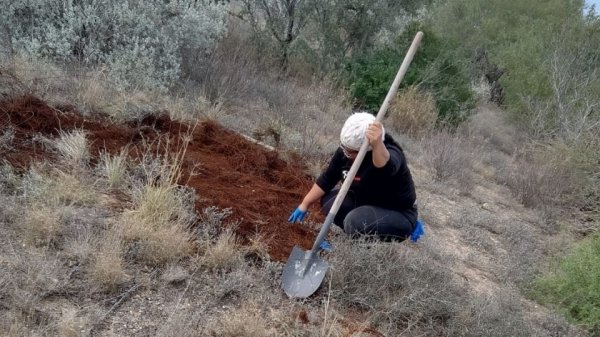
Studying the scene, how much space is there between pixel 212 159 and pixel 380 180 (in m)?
1.86

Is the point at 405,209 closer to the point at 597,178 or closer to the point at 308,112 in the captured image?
the point at 308,112

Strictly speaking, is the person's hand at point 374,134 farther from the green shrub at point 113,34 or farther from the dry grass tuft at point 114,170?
the green shrub at point 113,34

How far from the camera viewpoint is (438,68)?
10094 millimetres

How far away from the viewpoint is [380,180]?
11.9ft

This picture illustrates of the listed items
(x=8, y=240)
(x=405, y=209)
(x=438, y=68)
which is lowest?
(x=8, y=240)

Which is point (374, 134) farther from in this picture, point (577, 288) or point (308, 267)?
point (577, 288)

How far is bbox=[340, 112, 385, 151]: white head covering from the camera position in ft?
11.1

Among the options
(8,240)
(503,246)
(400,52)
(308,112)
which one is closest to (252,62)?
(308,112)

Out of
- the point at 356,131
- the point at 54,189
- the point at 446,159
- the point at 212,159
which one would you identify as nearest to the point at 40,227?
Answer: the point at 54,189

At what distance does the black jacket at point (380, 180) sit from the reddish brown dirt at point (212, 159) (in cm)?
48

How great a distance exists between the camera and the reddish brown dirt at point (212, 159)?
3.94 meters

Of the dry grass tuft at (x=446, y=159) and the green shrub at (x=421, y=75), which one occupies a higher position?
the green shrub at (x=421, y=75)

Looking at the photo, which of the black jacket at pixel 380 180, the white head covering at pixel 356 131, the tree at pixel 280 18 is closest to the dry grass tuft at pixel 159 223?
the black jacket at pixel 380 180

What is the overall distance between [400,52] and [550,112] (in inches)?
128
